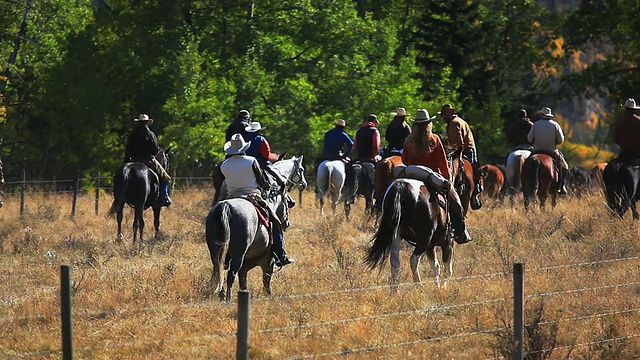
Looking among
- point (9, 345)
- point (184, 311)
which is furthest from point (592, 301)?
point (9, 345)

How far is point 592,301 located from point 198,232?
10548mm

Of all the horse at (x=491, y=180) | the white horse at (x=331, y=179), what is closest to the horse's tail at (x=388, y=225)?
the white horse at (x=331, y=179)

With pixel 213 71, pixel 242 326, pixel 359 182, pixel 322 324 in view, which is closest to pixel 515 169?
pixel 359 182

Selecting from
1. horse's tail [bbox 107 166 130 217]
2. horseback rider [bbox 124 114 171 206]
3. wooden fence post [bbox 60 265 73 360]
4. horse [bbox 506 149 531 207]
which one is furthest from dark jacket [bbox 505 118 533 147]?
wooden fence post [bbox 60 265 73 360]

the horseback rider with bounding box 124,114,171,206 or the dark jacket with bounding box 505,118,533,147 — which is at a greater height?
the dark jacket with bounding box 505,118,533,147

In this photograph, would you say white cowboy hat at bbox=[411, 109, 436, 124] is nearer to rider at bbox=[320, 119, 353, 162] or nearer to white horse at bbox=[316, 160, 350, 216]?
white horse at bbox=[316, 160, 350, 216]

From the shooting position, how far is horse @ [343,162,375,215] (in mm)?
24766

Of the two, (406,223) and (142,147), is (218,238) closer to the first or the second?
(406,223)

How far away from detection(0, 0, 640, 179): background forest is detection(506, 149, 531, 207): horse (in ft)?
54.8

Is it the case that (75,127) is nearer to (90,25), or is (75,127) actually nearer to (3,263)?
(90,25)

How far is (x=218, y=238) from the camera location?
43.3 feet

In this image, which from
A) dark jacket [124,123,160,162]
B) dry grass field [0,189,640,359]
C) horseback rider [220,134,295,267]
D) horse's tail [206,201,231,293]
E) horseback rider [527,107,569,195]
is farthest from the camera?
horseback rider [527,107,569,195]

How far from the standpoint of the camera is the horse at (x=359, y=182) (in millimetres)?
24766

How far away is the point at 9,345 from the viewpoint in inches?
451
